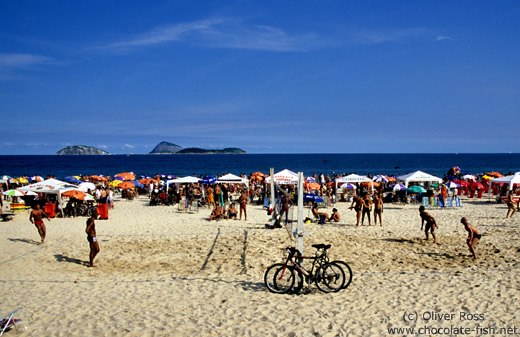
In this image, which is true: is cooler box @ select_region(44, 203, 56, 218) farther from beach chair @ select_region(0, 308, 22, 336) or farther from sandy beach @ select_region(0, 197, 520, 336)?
beach chair @ select_region(0, 308, 22, 336)

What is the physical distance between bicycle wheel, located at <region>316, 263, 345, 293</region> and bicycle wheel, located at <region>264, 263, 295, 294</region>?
0.56 m

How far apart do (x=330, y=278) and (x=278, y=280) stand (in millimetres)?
1094

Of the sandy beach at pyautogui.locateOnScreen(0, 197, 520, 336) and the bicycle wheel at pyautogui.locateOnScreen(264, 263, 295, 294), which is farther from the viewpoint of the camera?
the bicycle wheel at pyautogui.locateOnScreen(264, 263, 295, 294)

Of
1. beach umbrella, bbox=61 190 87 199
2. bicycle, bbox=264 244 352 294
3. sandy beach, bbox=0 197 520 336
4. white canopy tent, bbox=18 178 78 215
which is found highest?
white canopy tent, bbox=18 178 78 215

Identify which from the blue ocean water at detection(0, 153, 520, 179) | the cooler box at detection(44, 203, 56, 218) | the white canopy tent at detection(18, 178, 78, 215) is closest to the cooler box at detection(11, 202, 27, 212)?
the white canopy tent at detection(18, 178, 78, 215)

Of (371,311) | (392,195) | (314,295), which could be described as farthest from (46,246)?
(392,195)

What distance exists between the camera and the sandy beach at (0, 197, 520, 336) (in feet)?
19.1

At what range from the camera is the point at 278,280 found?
7.64 m

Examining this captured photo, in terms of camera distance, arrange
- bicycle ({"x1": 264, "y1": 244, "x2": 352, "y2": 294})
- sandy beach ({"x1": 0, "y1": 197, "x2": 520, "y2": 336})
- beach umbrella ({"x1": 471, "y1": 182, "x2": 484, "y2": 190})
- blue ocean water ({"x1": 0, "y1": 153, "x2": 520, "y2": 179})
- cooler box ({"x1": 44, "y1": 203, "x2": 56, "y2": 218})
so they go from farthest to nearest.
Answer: blue ocean water ({"x1": 0, "y1": 153, "x2": 520, "y2": 179}), beach umbrella ({"x1": 471, "y1": 182, "x2": 484, "y2": 190}), cooler box ({"x1": 44, "y1": 203, "x2": 56, "y2": 218}), bicycle ({"x1": 264, "y1": 244, "x2": 352, "y2": 294}), sandy beach ({"x1": 0, "y1": 197, "x2": 520, "y2": 336})

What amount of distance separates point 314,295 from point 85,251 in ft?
23.4

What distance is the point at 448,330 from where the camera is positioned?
5.56 meters

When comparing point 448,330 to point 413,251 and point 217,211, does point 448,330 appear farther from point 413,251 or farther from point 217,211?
point 217,211

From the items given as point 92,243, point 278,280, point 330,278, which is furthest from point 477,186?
point 92,243

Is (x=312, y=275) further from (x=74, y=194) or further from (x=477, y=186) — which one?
(x=477, y=186)
